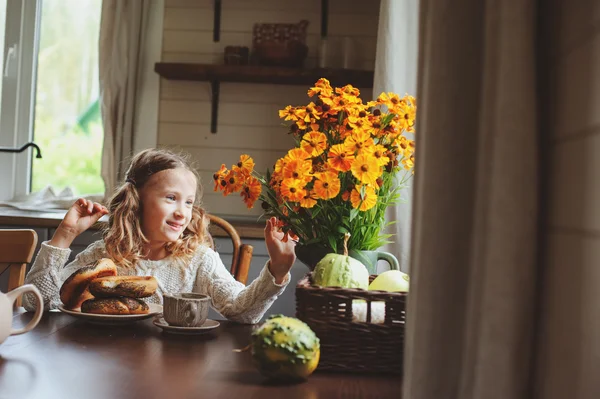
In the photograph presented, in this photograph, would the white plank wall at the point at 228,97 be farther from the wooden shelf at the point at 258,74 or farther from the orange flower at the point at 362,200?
the orange flower at the point at 362,200

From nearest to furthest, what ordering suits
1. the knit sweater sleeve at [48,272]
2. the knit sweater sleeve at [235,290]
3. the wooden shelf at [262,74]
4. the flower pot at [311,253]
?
the flower pot at [311,253] < the knit sweater sleeve at [235,290] < the knit sweater sleeve at [48,272] < the wooden shelf at [262,74]

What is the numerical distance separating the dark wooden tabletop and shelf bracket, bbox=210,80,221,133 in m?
1.95

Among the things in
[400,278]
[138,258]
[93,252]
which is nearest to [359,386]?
[400,278]

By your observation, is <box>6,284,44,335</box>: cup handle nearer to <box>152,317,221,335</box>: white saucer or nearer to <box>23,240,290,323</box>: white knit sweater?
<box>152,317,221,335</box>: white saucer

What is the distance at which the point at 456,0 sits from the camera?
71 cm

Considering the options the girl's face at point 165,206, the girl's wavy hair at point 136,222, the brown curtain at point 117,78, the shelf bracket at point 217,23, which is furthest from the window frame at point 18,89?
the girl's face at point 165,206

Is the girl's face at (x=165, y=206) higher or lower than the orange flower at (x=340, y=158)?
lower

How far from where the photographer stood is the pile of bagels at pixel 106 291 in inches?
57.9

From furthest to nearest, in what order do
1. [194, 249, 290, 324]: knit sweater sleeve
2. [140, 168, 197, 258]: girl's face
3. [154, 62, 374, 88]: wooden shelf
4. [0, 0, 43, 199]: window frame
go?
[0, 0, 43, 199]: window frame < [154, 62, 374, 88]: wooden shelf < [140, 168, 197, 258]: girl's face < [194, 249, 290, 324]: knit sweater sleeve

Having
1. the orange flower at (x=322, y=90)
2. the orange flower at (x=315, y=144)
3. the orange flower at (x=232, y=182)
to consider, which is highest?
the orange flower at (x=322, y=90)

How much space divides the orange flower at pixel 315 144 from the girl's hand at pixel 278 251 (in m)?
0.18

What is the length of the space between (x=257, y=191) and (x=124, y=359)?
1.34 ft

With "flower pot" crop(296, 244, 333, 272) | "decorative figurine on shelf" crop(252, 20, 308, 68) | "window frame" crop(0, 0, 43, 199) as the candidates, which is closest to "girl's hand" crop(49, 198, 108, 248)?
"flower pot" crop(296, 244, 333, 272)

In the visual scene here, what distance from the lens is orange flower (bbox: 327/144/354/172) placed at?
1293mm
